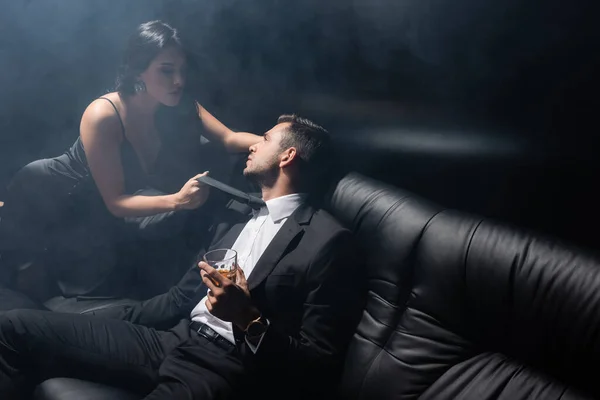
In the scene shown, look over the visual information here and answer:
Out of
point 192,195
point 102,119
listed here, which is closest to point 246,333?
Answer: point 192,195

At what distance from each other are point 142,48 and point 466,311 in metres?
1.45

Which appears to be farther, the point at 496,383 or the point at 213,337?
the point at 213,337

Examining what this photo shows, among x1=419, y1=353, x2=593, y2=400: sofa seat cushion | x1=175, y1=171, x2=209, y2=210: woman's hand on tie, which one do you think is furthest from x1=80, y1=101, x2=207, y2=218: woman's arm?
x1=419, y1=353, x2=593, y2=400: sofa seat cushion

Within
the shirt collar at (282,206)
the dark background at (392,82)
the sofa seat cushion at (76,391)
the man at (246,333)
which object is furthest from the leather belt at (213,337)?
the dark background at (392,82)

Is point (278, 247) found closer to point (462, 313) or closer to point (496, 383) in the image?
point (462, 313)

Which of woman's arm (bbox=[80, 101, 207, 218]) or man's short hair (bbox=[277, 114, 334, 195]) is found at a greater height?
man's short hair (bbox=[277, 114, 334, 195])

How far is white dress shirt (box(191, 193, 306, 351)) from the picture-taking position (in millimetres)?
1396

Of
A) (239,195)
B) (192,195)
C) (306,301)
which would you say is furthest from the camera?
(192,195)

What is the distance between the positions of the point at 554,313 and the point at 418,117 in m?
0.73

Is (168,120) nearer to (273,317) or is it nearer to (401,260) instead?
(273,317)

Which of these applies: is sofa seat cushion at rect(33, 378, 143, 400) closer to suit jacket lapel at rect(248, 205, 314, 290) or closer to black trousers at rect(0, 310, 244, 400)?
black trousers at rect(0, 310, 244, 400)

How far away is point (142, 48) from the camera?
1743 millimetres

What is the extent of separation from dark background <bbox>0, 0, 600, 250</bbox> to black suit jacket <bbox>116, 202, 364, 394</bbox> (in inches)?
14.4

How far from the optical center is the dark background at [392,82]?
1054mm
